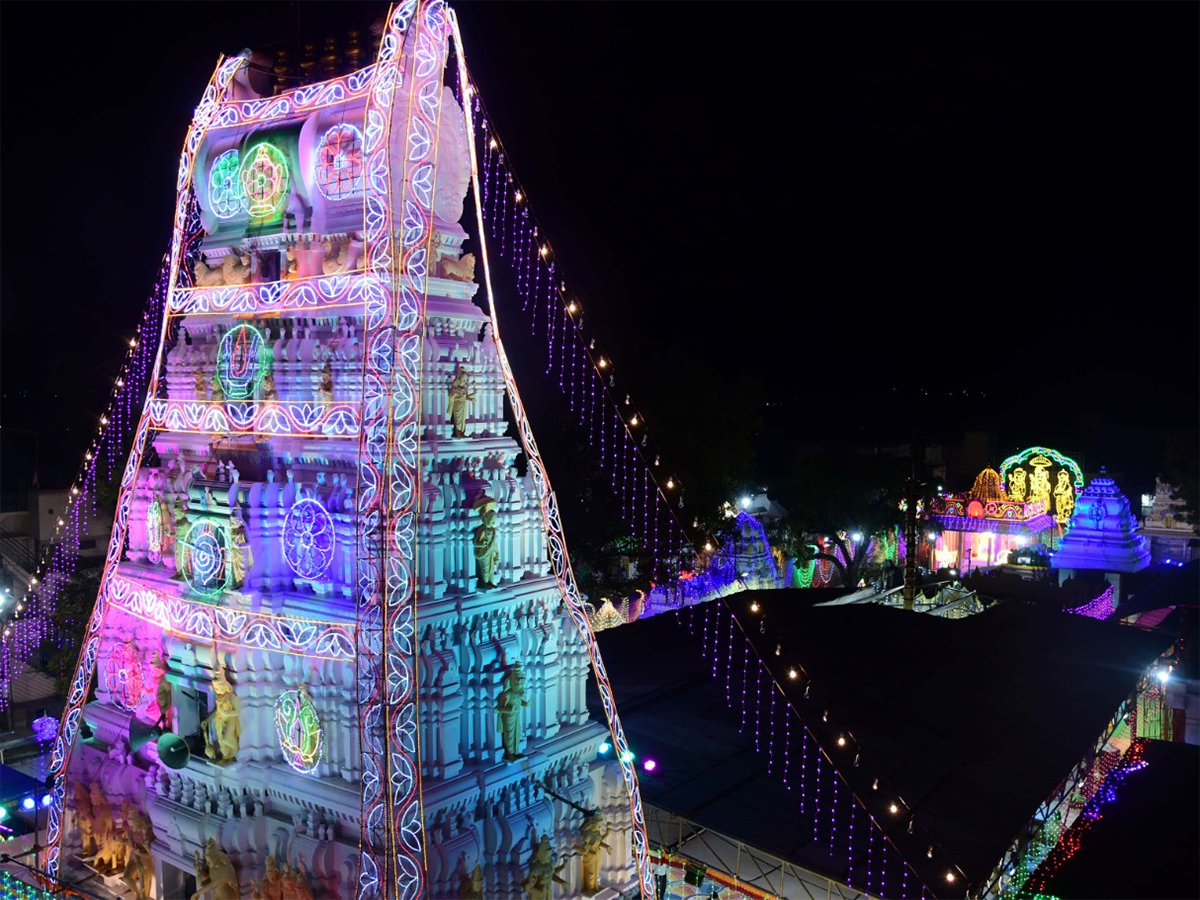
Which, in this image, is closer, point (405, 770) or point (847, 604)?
point (405, 770)

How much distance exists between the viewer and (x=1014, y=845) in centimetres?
1341

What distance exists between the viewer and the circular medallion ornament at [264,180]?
488 inches

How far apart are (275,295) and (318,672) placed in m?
4.79

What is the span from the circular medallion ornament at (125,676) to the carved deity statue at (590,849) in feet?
20.5

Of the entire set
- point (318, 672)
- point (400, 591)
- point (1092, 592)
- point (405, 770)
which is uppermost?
point (400, 591)

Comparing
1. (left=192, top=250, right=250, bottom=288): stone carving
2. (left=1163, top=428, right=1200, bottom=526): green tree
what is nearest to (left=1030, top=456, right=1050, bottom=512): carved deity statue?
(left=1163, top=428, right=1200, bottom=526): green tree

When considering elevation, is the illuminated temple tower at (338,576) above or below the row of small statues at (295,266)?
below

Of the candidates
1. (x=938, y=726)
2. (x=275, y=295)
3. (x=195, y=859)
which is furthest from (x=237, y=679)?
(x=938, y=726)

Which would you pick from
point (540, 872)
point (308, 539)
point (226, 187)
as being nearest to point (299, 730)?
point (308, 539)

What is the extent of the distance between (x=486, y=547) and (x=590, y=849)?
13.9ft

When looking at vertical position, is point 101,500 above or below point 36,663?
above

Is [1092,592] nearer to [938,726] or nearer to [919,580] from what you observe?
[919,580]

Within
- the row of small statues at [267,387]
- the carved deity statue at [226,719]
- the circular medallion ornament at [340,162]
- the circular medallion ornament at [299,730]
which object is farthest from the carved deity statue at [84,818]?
the circular medallion ornament at [340,162]

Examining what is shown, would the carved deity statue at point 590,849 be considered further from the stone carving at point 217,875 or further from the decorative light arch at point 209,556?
the decorative light arch at point 209,556
